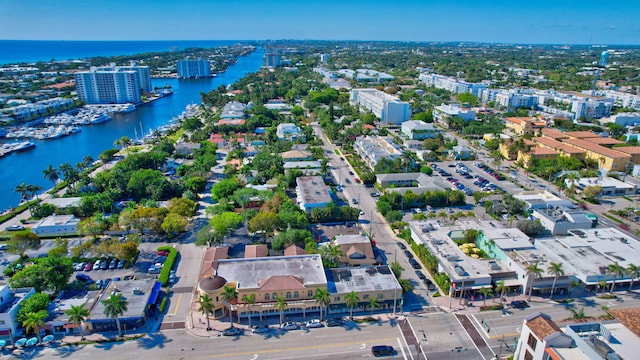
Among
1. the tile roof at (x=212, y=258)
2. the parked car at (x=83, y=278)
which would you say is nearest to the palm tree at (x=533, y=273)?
the tile roof at (x=212, y=258)

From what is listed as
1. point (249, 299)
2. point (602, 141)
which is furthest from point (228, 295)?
point (602, 141)

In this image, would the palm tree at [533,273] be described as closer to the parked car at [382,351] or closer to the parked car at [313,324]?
the parked car at [382,351]

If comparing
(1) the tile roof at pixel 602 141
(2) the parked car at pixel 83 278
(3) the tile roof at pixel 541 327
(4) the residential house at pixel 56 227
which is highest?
(3) the tile roof at pixel 541 327

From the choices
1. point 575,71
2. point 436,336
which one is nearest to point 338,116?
point 436,336

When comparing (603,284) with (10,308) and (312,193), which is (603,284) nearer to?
(312,193)

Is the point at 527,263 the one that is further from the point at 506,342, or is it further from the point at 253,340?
the point at 253,340
